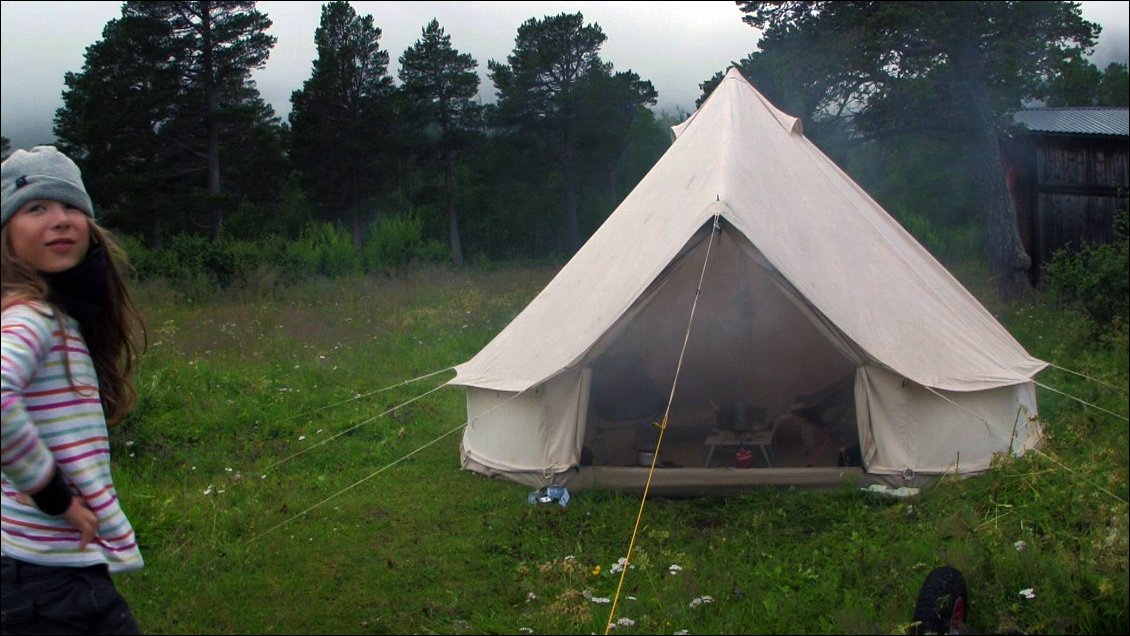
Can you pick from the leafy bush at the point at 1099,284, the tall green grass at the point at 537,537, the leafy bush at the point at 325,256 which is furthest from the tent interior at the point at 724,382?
the leafy bush at the point at 325,256

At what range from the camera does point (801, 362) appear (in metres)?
7.40

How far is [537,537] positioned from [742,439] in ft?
5.40

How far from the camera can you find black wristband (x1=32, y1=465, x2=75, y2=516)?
6.74 feet

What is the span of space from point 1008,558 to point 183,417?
5447 mm

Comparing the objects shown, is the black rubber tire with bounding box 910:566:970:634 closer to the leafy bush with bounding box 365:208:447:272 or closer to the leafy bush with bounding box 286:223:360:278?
the leafy bush with bounding box 286:223:360:278

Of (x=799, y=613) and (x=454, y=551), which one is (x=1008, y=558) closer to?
(x=799, y=613)

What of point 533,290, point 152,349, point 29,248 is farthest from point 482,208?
point 29,248

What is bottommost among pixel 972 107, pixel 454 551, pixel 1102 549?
pixel 454 551

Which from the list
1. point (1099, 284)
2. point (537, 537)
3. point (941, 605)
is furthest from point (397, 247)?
point (941, 605)

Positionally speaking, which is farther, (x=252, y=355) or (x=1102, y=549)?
(x=252, y=355)

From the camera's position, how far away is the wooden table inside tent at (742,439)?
232 inches

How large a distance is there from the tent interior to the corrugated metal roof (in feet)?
20.6

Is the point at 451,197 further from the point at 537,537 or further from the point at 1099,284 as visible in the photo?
the point at 537,537

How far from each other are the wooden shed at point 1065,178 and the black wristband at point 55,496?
11737mm
